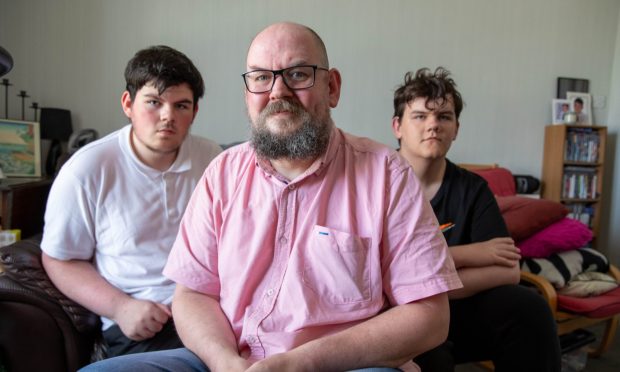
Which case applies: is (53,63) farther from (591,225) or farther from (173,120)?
(591,225)

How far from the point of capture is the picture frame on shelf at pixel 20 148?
2.36m

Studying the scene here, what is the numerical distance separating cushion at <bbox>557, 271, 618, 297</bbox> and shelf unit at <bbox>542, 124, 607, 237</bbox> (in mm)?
1896

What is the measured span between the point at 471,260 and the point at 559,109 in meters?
3.51

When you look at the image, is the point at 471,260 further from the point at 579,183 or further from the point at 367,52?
the point at 579,183

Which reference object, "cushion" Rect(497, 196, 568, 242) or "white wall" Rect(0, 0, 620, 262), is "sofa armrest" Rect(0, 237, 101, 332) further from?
"cushion" Rect(497, 196, 568, 242)

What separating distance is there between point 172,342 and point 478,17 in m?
3.82

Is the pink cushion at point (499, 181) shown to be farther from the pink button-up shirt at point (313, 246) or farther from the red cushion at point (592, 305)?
the pink button-up shirt at point (313, 246)

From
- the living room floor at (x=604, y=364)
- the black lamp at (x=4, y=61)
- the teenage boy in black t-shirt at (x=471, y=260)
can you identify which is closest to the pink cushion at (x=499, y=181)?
the living room floor at (x=604, y=364)

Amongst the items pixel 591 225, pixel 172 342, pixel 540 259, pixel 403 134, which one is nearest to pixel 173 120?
pixel 172 342

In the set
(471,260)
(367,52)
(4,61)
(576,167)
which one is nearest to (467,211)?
(471,260)

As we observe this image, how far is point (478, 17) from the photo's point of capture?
3646mm

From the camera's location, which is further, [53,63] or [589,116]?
[589,116]

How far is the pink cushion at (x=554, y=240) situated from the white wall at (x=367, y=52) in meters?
1.57

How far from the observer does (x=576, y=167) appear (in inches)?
151
